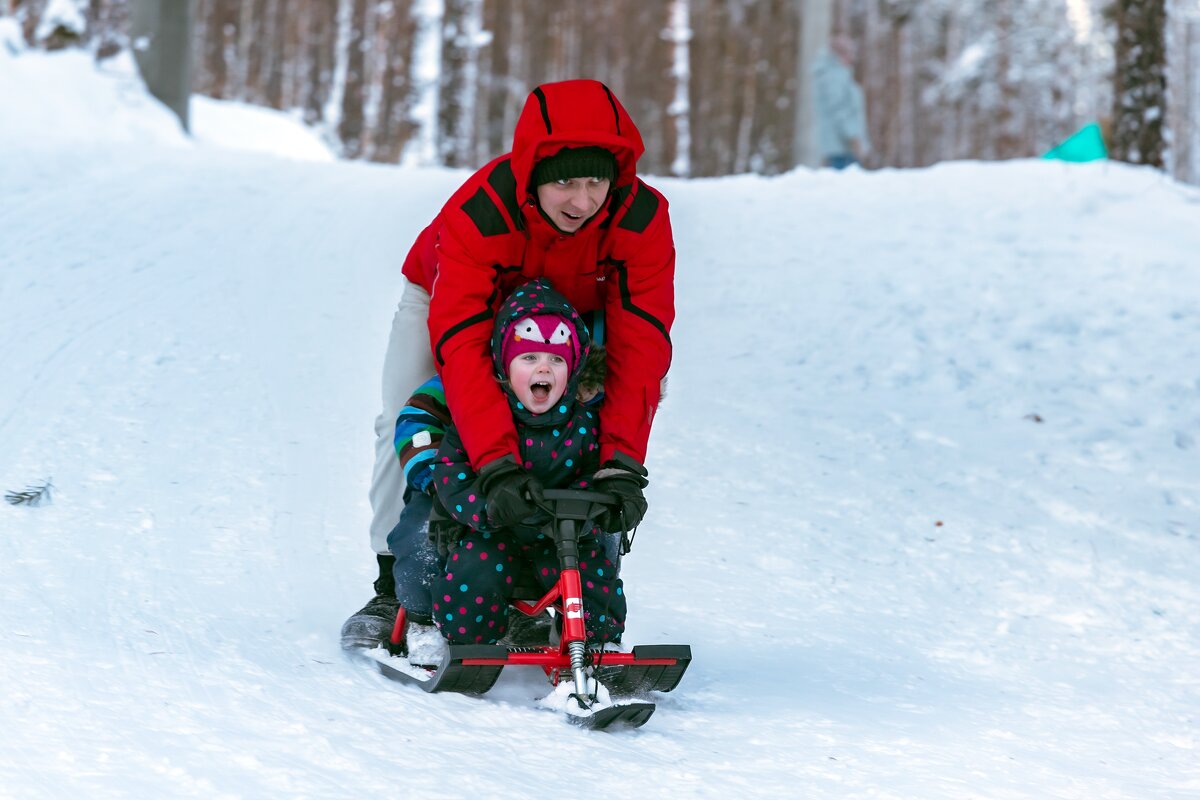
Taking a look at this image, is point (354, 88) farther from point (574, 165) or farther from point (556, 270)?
point (574, 165)

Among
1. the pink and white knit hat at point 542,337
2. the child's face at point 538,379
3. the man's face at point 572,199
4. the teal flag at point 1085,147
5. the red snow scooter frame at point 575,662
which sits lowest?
the red snow scooter frame at point 575,662

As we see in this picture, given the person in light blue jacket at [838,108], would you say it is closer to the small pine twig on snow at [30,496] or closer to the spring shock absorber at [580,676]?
the small pine twig on snow at [30,496]

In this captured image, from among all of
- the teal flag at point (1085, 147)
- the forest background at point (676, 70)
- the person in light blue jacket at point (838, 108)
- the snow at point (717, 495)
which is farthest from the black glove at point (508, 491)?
the forest background at point (676, 70)

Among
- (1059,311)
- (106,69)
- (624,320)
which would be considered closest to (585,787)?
(624,320)

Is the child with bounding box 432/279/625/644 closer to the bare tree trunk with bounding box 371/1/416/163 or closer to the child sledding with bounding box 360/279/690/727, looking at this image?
the child sledding with bounding box 360/279/690/727

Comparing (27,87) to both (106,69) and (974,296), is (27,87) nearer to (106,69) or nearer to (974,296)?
(106,69)

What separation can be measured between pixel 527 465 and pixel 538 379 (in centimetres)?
21

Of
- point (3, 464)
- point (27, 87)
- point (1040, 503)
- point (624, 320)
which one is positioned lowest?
point (1040, 503)

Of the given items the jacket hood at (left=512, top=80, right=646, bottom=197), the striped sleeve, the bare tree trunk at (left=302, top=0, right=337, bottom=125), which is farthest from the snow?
the bare tree trunk at (left=302, top=0, right=337, bottom=125)

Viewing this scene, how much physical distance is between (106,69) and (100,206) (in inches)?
202

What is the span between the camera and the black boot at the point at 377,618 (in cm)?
320

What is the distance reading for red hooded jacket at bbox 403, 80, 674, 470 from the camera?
300cm

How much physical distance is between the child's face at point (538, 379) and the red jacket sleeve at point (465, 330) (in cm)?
5

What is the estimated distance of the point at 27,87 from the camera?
1101 cm
